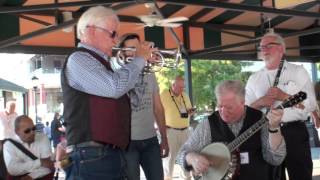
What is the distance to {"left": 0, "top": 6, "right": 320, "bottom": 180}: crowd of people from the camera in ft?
8.13

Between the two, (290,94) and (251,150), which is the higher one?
(290,94)

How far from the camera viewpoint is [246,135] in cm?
319

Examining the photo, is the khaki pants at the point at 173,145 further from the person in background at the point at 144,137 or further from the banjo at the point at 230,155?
the banjo at the point at 230,155

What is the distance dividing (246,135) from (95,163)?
1.10m

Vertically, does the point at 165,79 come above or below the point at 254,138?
above

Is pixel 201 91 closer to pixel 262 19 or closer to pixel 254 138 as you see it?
pixel 262 19

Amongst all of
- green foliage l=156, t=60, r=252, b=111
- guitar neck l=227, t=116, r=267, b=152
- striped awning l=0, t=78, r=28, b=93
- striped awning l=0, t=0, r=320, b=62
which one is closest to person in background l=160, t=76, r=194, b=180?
striped awning l=0, t=0, r=320, b=62

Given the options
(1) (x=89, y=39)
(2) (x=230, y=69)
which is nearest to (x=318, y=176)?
(1) (x=89, y=39)

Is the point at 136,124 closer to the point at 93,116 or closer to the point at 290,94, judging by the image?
the point at 290,94

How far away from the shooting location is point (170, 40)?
35.2 feet

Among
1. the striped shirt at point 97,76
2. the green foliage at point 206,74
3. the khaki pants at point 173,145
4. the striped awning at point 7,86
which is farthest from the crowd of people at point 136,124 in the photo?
the green foliage at point 206,74

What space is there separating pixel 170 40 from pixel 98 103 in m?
8.34

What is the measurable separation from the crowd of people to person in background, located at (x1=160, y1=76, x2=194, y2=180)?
3362 millimetres

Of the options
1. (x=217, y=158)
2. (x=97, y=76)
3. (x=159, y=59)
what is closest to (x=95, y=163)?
(x=97, y=76)
